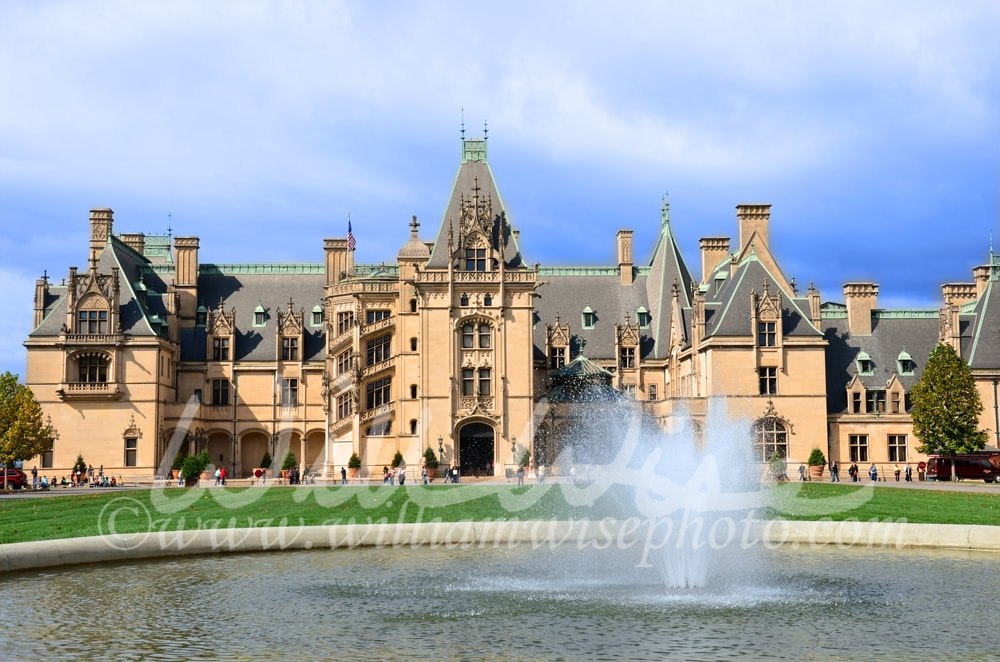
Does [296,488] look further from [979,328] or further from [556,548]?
[979,328]

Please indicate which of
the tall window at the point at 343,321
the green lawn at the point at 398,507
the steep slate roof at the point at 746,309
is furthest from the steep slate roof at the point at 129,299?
the steep slate roof at the point at 746,309

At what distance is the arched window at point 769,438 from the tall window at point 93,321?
47286 mm

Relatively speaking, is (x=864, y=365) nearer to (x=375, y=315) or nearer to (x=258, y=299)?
(x=375, y=315)

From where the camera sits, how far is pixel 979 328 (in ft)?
261

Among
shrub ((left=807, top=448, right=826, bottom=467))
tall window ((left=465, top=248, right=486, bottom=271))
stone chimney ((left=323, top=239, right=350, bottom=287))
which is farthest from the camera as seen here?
stone chimney ((left=323, top=239, right=350, bottom=287))

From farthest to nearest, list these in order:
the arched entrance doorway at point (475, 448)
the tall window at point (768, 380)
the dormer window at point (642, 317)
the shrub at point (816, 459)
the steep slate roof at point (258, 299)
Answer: the steep slate roof at point (258, 299) → the dormer window at point (642, 317) → the tall window at point (768, 380) → the arched entrance doorway at point (475, 448) → the shrub at point (816, 459)

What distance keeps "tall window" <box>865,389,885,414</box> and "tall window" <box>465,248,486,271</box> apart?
96.0 ft

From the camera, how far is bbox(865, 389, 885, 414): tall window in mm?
79750

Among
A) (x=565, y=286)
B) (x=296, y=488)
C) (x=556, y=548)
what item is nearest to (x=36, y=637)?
(x=556, y=548)

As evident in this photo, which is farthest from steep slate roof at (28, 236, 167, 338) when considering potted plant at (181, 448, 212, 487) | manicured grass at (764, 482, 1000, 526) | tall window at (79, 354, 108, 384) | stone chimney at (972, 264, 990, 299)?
stone chimney at (972, 264, 990, 299)

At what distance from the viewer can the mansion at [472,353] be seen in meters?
76.2

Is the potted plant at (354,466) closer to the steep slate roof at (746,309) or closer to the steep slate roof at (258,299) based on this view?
the steep slate roof at (258,299)

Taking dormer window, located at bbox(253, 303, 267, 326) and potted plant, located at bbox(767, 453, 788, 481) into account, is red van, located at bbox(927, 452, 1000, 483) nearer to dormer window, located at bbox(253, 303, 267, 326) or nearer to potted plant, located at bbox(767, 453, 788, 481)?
potted plant, located at bbox(767, 453, 788, 481)

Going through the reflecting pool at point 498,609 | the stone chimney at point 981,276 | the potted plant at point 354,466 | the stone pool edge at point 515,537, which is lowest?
the reflecting pool at point 498,609
